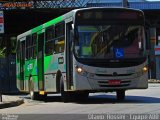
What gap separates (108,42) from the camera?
19.4 meters

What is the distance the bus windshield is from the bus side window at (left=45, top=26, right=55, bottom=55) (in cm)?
270

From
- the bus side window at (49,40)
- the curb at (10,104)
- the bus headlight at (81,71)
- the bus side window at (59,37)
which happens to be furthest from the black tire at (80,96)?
the bus headlight at (81,71)

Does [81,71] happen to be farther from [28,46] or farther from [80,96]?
[28,46]

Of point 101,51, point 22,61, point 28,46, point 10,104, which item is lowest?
point 10,104

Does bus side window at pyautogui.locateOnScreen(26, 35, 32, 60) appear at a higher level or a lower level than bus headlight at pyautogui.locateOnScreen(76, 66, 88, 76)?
higher

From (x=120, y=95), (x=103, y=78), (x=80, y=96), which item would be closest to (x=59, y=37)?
(x=103, y=78)

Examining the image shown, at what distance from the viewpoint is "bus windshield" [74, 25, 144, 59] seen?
19219 mm

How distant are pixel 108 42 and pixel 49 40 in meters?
3.70

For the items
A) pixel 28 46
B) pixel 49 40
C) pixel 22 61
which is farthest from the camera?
pixel 22 61

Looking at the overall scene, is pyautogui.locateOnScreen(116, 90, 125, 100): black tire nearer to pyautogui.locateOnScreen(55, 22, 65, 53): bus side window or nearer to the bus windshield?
the bus windshield

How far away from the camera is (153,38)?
179ft

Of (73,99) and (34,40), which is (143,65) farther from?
(34,40)

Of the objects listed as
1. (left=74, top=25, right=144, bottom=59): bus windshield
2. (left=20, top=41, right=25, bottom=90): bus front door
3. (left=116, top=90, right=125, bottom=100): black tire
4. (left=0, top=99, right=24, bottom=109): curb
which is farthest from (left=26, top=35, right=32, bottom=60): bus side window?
(left=74, top=25, right=144, bottom=59): bus windshield

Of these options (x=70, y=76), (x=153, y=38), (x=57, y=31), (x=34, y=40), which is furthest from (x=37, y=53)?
(x=153, y=38)
